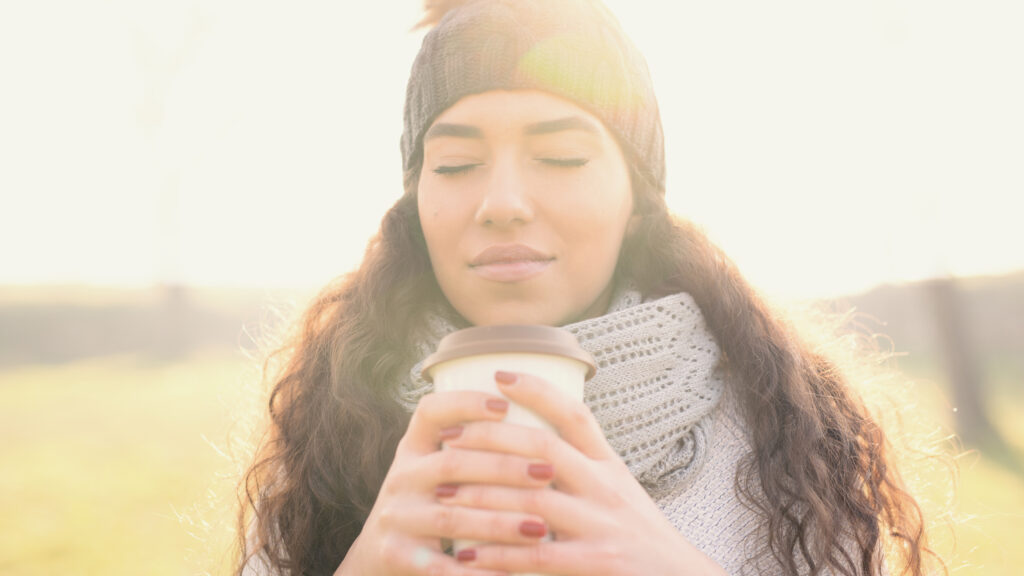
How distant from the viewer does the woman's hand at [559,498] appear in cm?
113

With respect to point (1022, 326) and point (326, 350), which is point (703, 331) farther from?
point (1022, 326)

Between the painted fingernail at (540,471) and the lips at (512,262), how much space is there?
715 mm

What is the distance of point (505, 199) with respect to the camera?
171 centimetres

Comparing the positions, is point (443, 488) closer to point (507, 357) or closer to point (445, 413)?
point (445, 413)

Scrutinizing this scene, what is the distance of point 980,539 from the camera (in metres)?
7.05

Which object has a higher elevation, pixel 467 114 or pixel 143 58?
pixel 143 58

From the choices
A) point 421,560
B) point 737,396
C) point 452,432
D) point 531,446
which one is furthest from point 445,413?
point 737,396

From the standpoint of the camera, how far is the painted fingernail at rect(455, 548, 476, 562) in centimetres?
115

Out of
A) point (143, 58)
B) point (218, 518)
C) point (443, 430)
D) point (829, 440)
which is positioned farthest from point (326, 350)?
point (143, 58)

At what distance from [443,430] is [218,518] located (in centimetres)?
162

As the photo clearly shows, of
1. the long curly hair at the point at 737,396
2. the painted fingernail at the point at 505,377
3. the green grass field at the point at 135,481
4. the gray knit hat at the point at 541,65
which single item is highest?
the gray knit hat at the point at 541,65

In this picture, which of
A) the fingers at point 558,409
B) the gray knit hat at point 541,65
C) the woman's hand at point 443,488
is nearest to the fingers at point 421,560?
the woman's hand at point 443,488

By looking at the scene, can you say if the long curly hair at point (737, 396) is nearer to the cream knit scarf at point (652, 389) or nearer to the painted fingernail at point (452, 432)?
the cream knit scarf at point (652, 389)

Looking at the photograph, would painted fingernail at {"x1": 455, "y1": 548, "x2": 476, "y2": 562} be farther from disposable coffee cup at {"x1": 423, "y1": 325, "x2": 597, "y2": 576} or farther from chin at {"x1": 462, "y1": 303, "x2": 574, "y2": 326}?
chin at {"x1": 462, "y1": 303, "x2": 574, "y2": 326}
